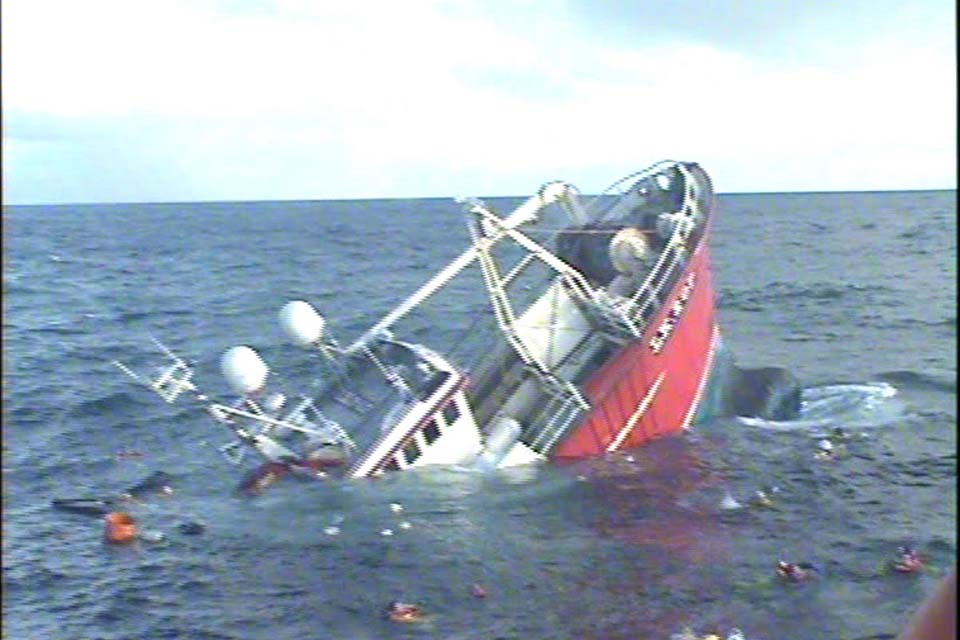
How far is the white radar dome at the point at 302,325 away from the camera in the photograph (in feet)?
109

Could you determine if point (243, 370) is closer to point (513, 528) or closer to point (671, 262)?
point (513, 528)

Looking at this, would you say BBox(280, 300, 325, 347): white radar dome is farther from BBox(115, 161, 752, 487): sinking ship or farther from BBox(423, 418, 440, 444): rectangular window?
BBox(423, 418, 440, 444): rectangular window

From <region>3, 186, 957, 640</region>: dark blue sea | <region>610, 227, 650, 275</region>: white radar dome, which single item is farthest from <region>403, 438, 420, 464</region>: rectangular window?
<region>610, 227, 650, 275</region>: white radar dome

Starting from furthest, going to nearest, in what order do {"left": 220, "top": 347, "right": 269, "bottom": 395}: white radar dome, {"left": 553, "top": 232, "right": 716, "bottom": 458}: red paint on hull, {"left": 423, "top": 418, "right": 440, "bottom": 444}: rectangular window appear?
1. {"left": 553, "top": 232, "right": 716, "bottom": 458}: red paint on hull
2. {"left": 423, "top": 418, "right": 440, "bottom": 444}: rectangular window
3. {"left": 220, "top": 347, "right": 269, "bottom": 395}: white radar dome

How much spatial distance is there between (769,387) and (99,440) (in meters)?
26.5

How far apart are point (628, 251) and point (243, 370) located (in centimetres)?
1383

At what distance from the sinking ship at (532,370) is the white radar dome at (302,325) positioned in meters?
0.04

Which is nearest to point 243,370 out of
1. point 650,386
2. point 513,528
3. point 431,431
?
point 431,431

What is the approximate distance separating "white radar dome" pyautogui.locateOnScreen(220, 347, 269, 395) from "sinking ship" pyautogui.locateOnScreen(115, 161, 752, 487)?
0.14 feet

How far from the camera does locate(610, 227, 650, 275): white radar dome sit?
36.7m

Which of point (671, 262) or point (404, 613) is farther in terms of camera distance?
point (671, 262)

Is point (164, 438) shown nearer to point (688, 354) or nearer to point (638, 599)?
point (688, 354)

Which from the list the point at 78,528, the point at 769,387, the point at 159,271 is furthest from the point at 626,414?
the point at 159,271

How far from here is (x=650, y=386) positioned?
1379 inches
